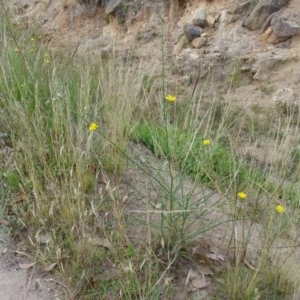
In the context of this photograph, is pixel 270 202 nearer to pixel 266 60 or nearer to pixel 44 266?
pixel 44 266

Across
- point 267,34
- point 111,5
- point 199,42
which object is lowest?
point 199,42

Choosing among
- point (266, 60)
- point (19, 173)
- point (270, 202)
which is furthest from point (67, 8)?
point (270, 202)

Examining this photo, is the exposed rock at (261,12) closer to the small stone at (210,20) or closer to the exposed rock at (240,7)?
the exposed rock at (240,7)

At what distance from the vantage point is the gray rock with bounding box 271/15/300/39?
15.2 feet

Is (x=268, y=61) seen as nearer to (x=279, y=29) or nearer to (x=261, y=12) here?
(x=279, y=29)

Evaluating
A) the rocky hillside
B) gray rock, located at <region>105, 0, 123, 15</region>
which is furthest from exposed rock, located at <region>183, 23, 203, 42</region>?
gray rock, located at <region>105, 0, 123, 15</region>

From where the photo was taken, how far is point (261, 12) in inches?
193

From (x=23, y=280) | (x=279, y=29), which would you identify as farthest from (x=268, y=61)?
(x=23, y=280)

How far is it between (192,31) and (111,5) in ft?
5.49

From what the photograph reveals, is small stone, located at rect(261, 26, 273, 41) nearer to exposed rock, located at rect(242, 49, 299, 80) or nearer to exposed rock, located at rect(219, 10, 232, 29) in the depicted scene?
exposed rock, located at rect(242, 49, 299, 80)

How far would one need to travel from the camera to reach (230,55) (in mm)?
4891

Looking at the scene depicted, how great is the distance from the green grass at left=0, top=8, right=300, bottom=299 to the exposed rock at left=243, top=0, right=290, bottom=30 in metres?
2.52

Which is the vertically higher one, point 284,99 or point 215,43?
point 215,43

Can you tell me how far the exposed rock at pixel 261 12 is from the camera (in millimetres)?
4840
